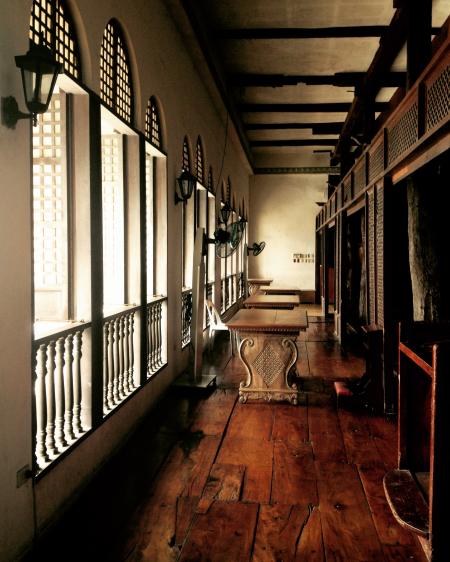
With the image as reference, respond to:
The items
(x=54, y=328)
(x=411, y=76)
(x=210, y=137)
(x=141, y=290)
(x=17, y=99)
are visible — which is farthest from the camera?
(x=210, y=137)

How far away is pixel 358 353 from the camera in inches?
313

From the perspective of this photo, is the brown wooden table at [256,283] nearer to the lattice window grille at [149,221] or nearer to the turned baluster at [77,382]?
the lattice window grille at [149,221]

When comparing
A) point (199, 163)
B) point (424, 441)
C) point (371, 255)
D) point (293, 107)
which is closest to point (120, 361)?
point (424, 441)

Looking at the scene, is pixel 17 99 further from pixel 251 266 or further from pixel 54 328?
pixel 251 266

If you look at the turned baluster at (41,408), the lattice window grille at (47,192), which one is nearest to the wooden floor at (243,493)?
the turned baluster at (41,408)

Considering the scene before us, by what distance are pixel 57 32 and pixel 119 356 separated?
241 cm

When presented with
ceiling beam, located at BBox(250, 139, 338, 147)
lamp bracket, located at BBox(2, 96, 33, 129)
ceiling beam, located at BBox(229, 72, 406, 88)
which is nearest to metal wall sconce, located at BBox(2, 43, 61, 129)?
lamp bracket, located at BBox(2, 96, 33, 129)

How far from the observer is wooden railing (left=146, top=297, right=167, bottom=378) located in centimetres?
515

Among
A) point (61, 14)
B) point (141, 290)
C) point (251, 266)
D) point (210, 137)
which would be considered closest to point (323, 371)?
point (141, 290)

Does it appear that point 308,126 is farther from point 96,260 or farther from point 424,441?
point 424,441

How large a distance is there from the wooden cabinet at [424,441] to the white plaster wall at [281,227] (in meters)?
13.4

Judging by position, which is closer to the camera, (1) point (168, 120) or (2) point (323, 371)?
(1) point (168, 120)

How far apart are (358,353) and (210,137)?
4.18 metres

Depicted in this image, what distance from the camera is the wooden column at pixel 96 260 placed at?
11.6ft
